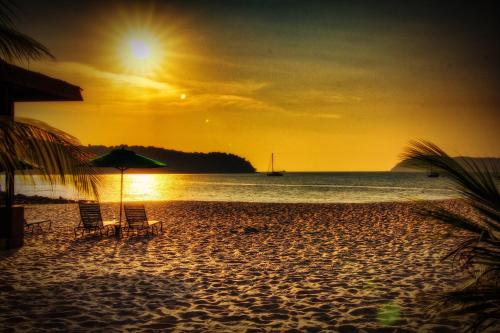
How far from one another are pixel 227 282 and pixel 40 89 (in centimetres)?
526

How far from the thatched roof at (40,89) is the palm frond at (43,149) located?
361 cm

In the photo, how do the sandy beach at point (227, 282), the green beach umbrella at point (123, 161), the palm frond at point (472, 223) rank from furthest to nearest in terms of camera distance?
1. the green beach umbrella at point (123, 161)
2. the sandy beach at point (227, 282)
3. the palm frond at point (472, 223)

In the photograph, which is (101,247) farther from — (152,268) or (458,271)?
(458,271)

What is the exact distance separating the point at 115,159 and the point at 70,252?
3.39 meters

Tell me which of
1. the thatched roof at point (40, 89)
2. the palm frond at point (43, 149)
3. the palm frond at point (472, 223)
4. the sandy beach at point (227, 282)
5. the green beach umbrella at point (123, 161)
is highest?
the thatched roof at point (40, 89)

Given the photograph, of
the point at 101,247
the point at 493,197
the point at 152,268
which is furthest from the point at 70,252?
the point at 493,197

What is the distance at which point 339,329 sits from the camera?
192 inches

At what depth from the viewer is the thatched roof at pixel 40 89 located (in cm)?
834

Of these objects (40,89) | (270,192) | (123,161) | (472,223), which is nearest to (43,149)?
(472,223)

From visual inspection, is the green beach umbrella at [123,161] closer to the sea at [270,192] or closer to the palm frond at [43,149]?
the sea at [270,192]

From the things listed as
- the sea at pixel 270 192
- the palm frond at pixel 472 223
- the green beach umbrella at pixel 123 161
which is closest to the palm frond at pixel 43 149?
the sea at pixel 270 192

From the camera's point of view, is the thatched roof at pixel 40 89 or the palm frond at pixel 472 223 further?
the thatched roof at pixel 40 89

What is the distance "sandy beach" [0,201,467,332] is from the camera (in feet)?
16.8

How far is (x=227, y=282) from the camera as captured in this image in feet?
23.1
